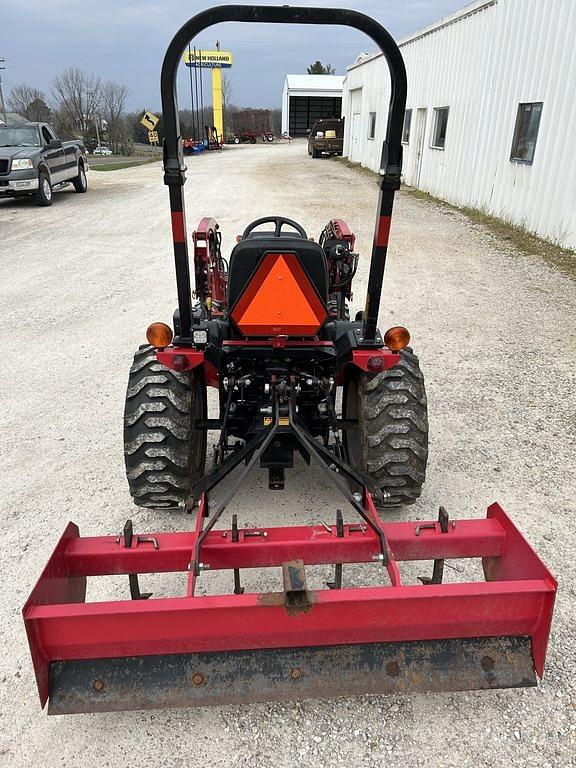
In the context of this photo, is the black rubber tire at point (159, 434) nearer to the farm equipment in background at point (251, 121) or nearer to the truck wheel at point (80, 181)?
the truck wheel at point (80, 181)

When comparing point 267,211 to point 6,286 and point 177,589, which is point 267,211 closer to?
point 6,286

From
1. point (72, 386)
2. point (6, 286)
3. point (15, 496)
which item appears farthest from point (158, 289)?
point (15, 496)

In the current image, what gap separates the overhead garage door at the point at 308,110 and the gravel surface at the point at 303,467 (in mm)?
46394

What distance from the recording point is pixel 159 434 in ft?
9.91

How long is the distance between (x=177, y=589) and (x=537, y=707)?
163 centimetres

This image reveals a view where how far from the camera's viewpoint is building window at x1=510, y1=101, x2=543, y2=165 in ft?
34.2

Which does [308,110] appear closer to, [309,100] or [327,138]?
[309,100]

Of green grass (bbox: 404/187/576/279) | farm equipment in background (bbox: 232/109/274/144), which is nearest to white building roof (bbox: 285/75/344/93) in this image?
farm equipment in background (bbox: 232/109/274/144)

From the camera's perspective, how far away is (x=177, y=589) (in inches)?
112

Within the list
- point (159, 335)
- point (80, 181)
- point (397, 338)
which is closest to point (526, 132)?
point (397, 338)

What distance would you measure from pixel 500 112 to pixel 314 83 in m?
46.0

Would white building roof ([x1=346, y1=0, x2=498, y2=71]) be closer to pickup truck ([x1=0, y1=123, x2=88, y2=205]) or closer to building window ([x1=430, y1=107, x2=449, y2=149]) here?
building window ([x1=430, y1=107, x2=449, y2=149])

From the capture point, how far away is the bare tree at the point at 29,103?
5831cm

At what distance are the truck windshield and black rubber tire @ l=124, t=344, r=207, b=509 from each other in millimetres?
12790
